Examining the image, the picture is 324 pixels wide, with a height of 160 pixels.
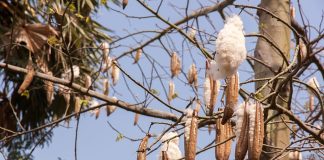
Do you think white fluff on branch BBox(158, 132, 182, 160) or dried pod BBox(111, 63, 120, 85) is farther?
dried pod BBox(111, 63, 120, 85)

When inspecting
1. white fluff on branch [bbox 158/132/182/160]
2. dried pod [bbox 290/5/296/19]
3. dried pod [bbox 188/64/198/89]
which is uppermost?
dried pod [bbox 290/5/296/19]

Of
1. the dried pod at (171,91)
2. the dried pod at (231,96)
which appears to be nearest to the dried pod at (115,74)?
the dried pod at (171,91)

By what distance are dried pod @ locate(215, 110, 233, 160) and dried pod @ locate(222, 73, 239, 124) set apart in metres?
0.06

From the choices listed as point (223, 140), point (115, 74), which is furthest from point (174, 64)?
point (223, 140)

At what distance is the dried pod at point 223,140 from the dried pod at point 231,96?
65 mm

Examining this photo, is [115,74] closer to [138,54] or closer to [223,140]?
[138,54]

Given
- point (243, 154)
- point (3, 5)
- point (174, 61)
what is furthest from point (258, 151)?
point (3, 5)

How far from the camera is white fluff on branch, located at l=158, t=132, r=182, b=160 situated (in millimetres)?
1966

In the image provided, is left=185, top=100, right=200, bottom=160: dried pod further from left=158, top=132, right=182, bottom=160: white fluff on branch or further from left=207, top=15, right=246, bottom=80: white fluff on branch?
left=158, top=132, right=182, bottom=160: white fluff on branch

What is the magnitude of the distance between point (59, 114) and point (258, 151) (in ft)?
17.8

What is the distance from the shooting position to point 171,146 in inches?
79.0

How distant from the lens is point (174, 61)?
10.3 ft

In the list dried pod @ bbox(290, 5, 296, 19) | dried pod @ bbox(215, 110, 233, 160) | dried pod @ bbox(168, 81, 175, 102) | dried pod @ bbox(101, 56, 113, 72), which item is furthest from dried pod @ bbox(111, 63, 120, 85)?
dried pod @ bbox(215, 110, 233, 160)

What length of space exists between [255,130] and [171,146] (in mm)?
701
